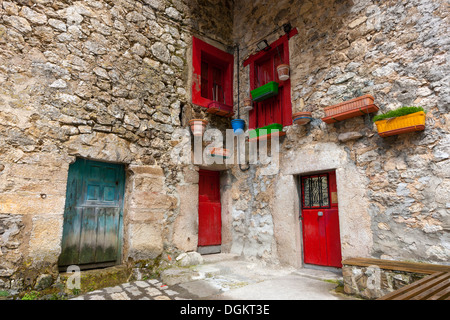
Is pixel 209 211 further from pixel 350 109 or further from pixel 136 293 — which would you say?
pixel 350 109

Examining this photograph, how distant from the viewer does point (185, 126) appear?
4418mm

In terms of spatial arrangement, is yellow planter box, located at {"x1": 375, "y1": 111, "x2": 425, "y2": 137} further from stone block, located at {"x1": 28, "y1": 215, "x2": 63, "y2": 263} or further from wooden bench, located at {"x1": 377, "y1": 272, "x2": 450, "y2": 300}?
stone block, located at {"x1": 28, "y1": 215, "x2": 63, "y2": 263}

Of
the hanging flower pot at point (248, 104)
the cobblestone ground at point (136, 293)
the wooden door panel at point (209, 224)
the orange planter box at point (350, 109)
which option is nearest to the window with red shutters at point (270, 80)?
the hanging flower pot at point (248, 104)

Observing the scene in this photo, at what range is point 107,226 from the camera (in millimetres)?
3641

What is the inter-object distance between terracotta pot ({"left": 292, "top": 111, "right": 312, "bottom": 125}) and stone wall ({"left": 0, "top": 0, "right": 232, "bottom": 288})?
1717 millimetres

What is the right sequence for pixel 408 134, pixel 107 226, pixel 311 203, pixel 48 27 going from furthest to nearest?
pixel 311 203 → pixel 107 226 → pixel 48 27 → pixel 408 134

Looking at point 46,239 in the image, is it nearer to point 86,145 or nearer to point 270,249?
point 86,145

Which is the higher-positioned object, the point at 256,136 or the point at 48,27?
the point at 48,27

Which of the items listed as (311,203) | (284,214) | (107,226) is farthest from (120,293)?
(311,203)

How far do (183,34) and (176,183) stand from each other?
2.54 m

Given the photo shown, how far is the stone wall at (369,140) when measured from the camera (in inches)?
109

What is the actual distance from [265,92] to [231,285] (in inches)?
115

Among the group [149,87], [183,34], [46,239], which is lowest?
[46,239]

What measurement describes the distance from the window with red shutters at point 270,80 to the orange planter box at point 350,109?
871 millimetres
